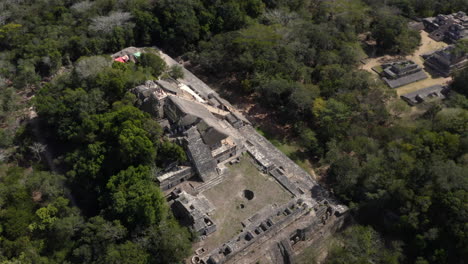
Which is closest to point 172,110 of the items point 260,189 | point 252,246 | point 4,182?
point 260,189

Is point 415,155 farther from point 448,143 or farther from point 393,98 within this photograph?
point 393,98

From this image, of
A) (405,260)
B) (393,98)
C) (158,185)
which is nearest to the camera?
(405,260)

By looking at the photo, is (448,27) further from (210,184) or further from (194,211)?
(194,211)

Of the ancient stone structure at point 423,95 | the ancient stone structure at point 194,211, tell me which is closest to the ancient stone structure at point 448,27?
the ancient stone structure at point 423,95

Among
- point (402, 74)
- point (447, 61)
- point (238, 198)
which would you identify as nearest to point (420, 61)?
point (447, 61)

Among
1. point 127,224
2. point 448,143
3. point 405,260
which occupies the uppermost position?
point 448,143

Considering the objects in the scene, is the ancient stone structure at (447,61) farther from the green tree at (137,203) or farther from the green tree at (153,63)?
the green tree at (137,203)

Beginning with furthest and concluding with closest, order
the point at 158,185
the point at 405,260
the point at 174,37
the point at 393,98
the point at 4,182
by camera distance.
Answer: the point at 174,37, the point at 393,98, the point at 4,182, the point at 158,185, the point at 405,260
